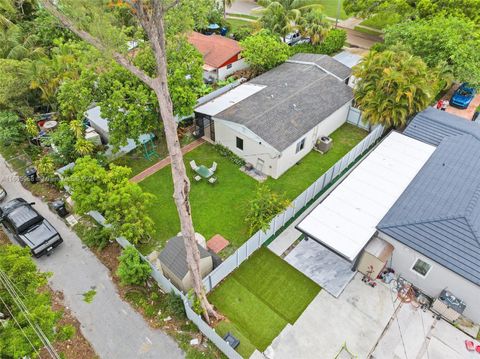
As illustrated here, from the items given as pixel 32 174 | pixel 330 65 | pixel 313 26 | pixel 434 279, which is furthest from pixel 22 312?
pixel 313 26

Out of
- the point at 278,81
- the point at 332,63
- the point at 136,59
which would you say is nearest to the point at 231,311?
the point at 136,59

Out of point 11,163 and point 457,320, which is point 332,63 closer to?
point 457,320

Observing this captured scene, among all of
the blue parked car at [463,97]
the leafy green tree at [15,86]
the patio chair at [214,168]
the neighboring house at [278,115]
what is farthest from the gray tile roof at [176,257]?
the blue parked car at [463,97]

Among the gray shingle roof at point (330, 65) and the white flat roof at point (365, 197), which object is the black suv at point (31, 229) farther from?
the gray shingle roof at point (330, 65)

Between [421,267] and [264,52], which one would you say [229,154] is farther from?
[421,267]

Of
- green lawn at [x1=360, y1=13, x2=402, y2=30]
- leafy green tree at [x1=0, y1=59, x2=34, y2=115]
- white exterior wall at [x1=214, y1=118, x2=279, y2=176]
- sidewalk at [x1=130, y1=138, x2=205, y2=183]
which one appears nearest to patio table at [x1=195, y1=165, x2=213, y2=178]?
sidewalk at [x1=130, y1=138, x2=205, y2=183]

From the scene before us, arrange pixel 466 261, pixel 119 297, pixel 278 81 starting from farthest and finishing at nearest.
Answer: pixel 278 81 → pixel 119 297 → pixel 466 261
